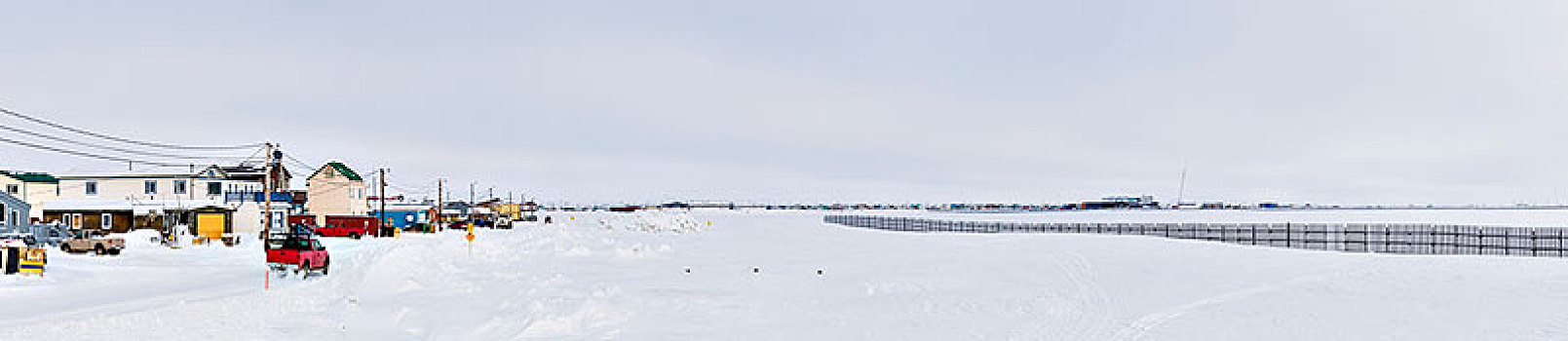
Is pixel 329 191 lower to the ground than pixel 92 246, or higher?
higher

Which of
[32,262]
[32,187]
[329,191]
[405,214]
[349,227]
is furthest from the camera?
[405,214]

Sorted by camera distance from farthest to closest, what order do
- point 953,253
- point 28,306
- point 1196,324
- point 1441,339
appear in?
1. point 953,253
2. point 28,306
3. point 1196,324
4. point 1441,339

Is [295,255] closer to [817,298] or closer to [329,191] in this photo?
[817,298]

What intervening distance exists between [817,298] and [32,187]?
70.4 m

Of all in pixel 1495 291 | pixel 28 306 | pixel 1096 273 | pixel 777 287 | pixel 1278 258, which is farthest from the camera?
pixel 1278 258

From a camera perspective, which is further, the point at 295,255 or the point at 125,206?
the point at 125,206

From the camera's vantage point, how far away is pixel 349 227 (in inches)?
2404

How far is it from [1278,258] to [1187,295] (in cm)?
1282

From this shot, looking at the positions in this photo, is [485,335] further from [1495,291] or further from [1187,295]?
[1495,291]

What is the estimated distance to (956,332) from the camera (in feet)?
55.0

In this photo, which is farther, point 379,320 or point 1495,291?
point 1495,291

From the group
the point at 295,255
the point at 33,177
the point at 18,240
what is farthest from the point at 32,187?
the point at 295,255

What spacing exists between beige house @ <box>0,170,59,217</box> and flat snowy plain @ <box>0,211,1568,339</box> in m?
37.8

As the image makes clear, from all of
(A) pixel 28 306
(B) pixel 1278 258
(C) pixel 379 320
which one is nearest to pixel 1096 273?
(B) pixel 1278 258
